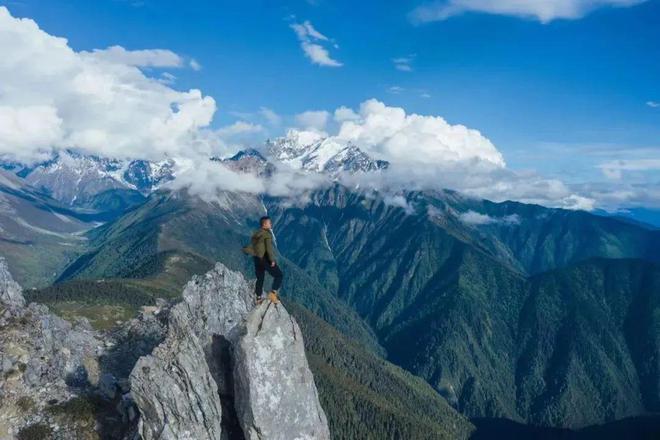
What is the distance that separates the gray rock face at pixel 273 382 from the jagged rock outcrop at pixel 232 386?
78mm

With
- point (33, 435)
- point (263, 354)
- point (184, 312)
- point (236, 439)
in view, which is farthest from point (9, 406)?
point (263, 354)

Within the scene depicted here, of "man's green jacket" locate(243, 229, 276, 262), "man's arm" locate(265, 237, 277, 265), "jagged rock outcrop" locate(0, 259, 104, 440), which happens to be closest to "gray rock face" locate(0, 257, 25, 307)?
"jagged rock outcrop" locate(0, 259, 104, 440)

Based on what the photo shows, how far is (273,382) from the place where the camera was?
154 feet

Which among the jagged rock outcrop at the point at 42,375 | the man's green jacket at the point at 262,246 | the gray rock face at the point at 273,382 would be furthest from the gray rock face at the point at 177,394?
the jagged rock outcrop at the point at 42,375

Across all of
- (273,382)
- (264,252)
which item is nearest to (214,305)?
(273,382)

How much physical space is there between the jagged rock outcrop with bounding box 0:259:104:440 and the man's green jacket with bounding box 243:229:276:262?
23.7 metres

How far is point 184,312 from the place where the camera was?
6919 centimetres

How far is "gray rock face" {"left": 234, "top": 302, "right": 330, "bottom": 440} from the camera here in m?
46.2

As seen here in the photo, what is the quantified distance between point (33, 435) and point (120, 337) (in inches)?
972

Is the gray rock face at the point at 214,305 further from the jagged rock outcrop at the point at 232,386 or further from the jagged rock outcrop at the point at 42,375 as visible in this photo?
the jagged rock outcrop at the point at 42,375

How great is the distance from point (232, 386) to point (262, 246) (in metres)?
13.4

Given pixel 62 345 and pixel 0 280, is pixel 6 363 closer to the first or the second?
pixel 62 345

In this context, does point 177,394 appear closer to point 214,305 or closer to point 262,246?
point 262,246

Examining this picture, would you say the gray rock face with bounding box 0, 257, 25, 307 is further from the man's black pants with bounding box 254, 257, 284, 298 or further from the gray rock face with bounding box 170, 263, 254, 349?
the man's black pants with bounding box 254, 257, 284, 298
